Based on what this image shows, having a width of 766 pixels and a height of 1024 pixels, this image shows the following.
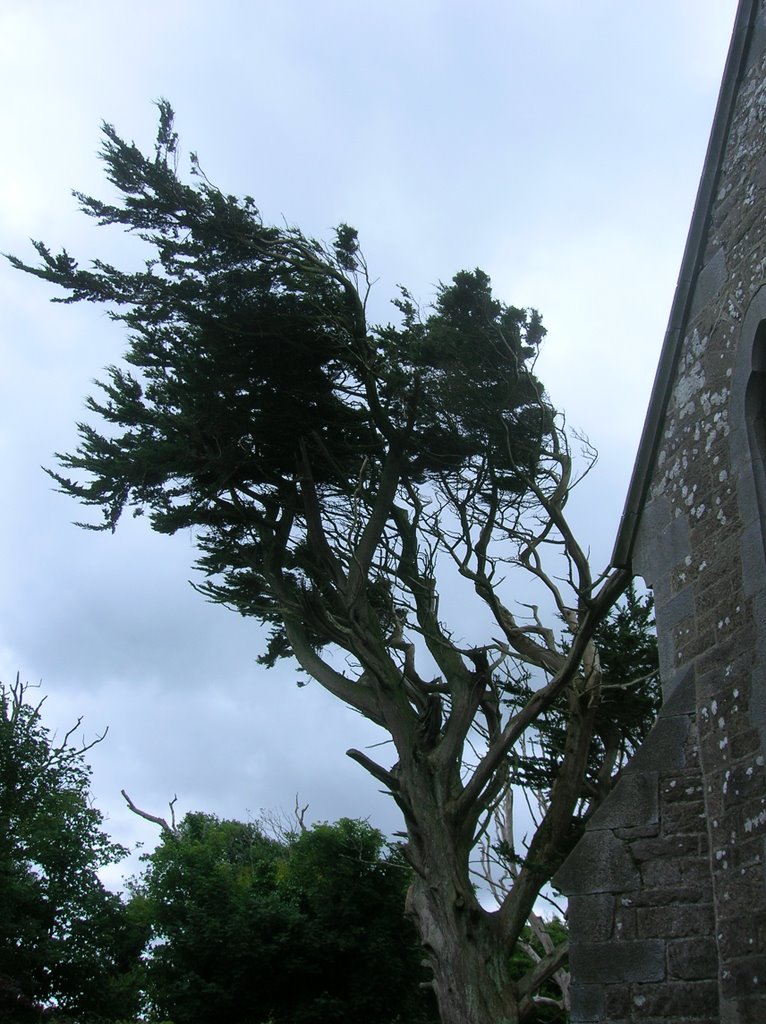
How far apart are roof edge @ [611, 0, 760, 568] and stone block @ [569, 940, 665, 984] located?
86.1 inches

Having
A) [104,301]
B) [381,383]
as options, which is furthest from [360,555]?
[104,301]

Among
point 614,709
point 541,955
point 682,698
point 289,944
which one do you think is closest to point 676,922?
point 682,698

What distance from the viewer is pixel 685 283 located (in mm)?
6086

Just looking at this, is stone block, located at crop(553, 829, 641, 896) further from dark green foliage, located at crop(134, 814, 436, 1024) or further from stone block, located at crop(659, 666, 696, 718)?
dark green foliage, located at crop(134, 814, 436, 1024)

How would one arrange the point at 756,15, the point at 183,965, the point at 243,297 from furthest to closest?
1. the point at 183,965
2. the point at 243,297
3. the point at 756,15

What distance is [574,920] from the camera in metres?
5.31

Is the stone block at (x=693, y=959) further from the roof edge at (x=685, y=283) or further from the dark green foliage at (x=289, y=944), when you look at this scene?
the dark green foliage at (x=289, y=944)

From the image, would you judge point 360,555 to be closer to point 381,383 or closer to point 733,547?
point 381,383

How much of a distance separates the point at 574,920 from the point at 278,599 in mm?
8448

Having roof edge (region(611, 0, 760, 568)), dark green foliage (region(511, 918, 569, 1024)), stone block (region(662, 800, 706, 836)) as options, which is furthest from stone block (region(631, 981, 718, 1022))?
dark green foliage (region(511, 918, 569, 1024))

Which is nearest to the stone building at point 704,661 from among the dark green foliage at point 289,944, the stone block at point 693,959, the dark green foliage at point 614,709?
the stone block at point 693,959

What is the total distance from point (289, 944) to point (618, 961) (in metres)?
11.2

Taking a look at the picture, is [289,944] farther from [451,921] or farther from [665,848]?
[665,848]

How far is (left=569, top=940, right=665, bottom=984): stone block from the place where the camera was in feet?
16.4
